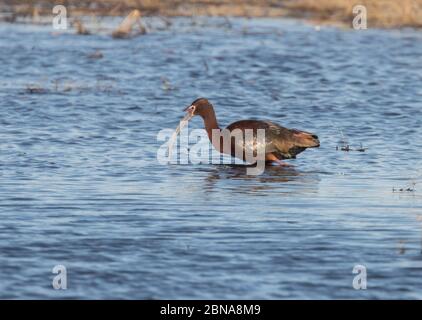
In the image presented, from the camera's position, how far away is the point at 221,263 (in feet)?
30.6

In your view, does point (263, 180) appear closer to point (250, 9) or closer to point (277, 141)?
point (277, 141)

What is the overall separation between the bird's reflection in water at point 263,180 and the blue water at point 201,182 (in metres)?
0.03

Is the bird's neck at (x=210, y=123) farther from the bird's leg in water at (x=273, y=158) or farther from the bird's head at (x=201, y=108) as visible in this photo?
the bird's leg in water at (x=273, y=158)

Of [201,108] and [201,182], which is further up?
[201,108]

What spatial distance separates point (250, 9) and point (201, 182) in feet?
69.0

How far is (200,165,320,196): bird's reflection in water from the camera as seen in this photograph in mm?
12586

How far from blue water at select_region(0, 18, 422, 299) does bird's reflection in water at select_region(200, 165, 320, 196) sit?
0.03 m

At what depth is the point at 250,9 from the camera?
33.6 meters

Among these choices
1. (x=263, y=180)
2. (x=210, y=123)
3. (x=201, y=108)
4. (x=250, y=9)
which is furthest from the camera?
(x=250, y=9)

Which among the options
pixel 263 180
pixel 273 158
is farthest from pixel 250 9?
pixel 263 180

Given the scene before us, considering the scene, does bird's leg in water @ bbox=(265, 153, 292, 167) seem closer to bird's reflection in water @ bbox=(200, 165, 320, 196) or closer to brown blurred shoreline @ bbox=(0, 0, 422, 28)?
bird's reflection in water @ bbox=(200, 165, 320, 196)

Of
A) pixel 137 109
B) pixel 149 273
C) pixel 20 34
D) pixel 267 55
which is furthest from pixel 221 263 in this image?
pixel 20 34

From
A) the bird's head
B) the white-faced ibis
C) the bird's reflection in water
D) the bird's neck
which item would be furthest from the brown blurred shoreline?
the bird's reflection in water
